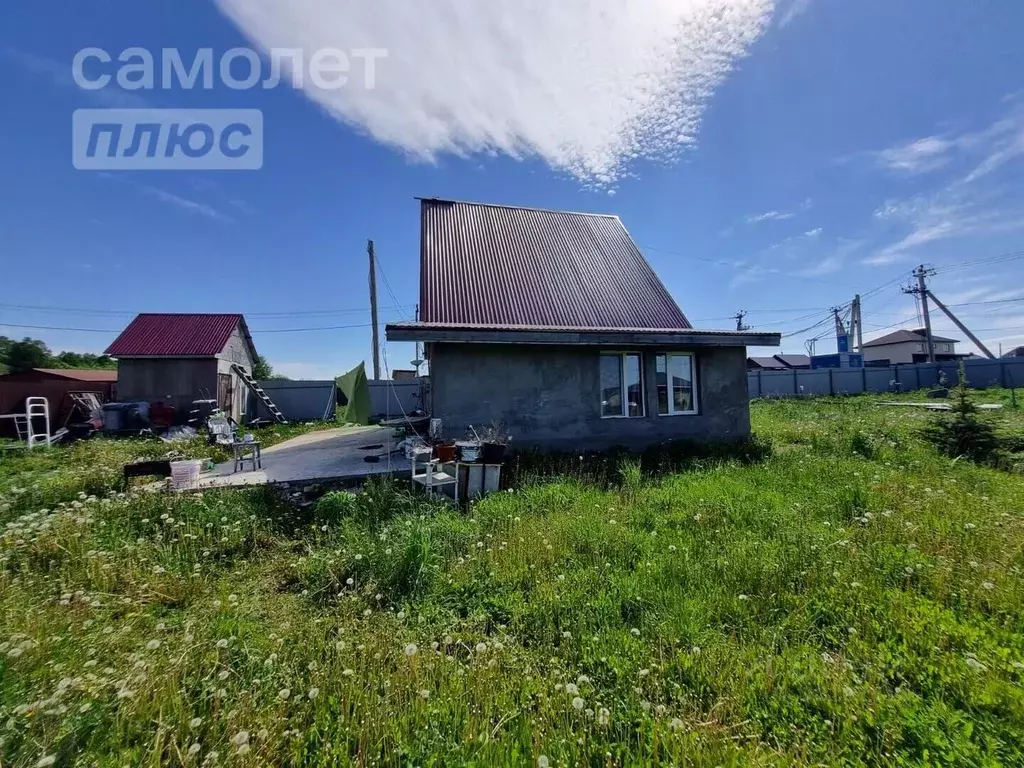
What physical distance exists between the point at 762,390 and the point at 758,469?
20.2 meters

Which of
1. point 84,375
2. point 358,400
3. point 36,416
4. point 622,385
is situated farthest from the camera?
point 84,375

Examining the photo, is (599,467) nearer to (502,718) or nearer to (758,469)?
(758,469)

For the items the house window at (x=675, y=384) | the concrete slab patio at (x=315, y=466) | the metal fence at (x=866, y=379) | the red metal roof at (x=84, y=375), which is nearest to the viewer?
the concrete slab patio at (x=315, y=466)

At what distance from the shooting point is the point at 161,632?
105 inches

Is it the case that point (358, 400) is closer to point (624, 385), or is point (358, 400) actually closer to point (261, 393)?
point (624, 385)

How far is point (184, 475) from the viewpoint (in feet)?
18.3

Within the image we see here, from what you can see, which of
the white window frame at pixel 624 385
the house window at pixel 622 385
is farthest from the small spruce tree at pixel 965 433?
the house window at pixel 622 385

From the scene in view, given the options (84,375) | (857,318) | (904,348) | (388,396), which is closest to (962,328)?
(857,318)

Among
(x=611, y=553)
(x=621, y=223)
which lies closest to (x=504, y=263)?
(x=621, y=223)

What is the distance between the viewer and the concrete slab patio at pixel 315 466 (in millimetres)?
6156

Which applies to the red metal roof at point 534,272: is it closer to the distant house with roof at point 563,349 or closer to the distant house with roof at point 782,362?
the distant house with roof at point 563,349

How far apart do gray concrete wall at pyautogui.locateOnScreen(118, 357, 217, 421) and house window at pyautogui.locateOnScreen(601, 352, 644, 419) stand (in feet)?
48.3

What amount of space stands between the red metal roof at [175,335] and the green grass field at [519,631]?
1185 cm

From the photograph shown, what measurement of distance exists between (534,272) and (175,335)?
14.6 meters
